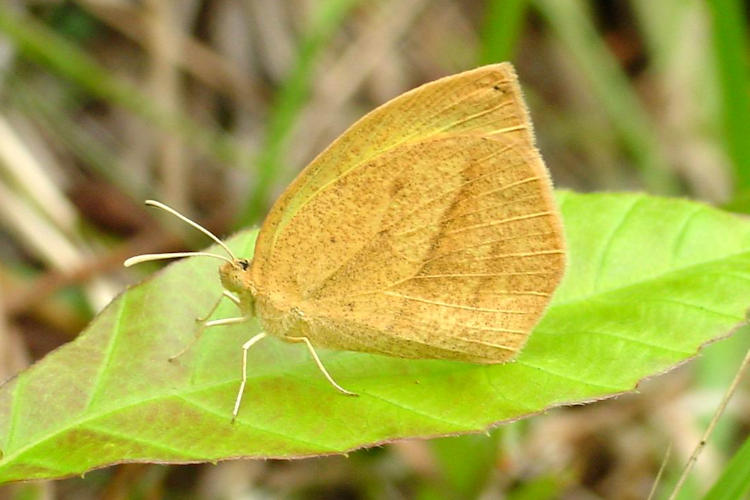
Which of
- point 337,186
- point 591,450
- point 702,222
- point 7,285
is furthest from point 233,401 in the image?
point 591,450

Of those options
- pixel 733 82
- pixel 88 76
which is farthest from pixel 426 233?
pixel 88 76

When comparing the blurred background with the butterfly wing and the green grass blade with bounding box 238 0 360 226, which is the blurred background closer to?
the green grass blade with bounding box 238 0 360 226

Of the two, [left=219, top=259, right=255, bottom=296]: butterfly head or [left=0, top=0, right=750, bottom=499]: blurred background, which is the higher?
[left=219, top=259, right=255, bottom=296]: butterfly head

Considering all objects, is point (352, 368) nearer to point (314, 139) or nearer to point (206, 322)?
point (206, 322)

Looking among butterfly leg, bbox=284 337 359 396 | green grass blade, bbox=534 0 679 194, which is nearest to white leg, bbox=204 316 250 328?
butterfly leg, bbox=284 337 359 396

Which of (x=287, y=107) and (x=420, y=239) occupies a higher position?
(x=420, y=239)

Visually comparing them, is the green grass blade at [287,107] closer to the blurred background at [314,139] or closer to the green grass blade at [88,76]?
the blurred background at [314,139]
